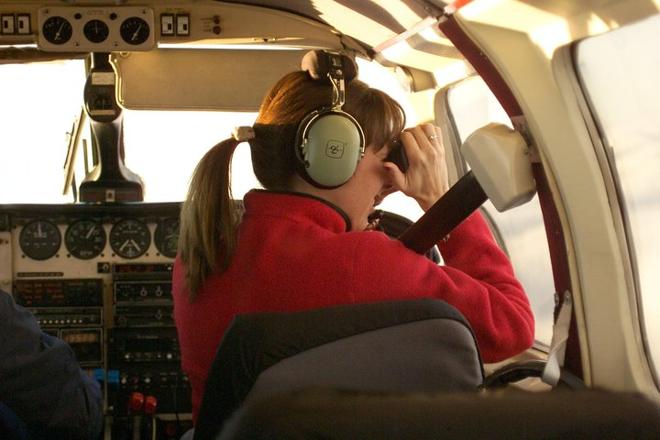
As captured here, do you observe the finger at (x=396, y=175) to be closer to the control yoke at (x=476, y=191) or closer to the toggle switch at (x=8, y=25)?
the control yoke at (x=476, y=191)

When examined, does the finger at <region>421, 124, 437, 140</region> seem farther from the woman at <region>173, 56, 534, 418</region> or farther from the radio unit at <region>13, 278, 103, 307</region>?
the radio unit at <region>13, 278, 103, 307</region>

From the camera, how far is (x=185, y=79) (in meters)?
4.05

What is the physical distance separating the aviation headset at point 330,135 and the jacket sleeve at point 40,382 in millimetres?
841

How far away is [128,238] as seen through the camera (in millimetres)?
4176

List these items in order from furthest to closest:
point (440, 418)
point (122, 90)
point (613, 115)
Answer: point (122, 90) → point (613, 115) → point (440, 418)

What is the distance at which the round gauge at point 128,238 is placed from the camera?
418cm

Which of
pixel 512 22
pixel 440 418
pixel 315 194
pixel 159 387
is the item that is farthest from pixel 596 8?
pixel 159 387

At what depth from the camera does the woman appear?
1845 mm

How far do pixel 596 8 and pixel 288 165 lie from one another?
2.47 feet

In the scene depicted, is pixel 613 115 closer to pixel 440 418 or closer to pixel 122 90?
pixel 440 418

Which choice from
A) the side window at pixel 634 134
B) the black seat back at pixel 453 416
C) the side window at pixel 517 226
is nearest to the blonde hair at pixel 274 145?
the side window at pixel 634 134

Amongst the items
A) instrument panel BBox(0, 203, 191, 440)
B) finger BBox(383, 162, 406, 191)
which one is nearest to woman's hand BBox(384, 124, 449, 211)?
finger BBox(383, 162, 406, 191)

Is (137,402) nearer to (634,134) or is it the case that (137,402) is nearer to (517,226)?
(517,226)

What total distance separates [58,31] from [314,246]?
7.30 ft
